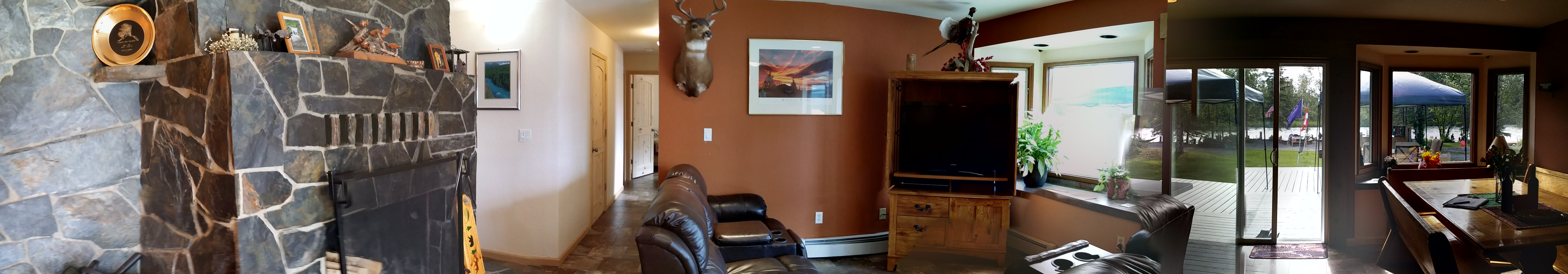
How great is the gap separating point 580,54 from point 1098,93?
3.39 metres

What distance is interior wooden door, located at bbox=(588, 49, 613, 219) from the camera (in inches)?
189

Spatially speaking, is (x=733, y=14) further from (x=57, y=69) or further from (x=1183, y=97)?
(x=1183, y=97)

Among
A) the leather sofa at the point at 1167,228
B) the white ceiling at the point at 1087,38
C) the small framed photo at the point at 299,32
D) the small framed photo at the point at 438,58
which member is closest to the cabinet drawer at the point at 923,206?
the white ceiling at the point at 1087,38

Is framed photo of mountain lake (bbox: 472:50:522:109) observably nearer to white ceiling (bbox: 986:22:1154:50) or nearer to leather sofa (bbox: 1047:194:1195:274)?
white ceiling (bbox: 986:22:1154:50)

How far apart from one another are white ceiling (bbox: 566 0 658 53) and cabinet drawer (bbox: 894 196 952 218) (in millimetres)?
2081

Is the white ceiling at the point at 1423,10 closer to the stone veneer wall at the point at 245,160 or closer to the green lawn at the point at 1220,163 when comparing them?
the green lawn at the point at 1220,163

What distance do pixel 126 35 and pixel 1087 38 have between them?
14.1 feet

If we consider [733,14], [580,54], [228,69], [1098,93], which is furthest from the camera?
[580,54]

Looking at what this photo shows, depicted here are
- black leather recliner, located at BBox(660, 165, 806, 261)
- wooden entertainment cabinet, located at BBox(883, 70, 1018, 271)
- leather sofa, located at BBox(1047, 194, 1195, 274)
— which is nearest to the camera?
leather sofa, located at BBox(1047, 194, 1195, 274)

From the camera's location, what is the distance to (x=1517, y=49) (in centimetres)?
16

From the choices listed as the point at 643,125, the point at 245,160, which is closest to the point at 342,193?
the point at 245,160

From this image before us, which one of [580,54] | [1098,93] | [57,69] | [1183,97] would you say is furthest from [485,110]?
[1183,97]

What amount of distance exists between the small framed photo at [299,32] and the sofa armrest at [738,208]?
6.84 ft

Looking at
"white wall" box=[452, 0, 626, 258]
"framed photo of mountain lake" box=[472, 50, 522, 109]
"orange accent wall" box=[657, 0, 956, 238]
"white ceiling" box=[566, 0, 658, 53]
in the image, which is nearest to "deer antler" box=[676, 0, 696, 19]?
"orange accent wall" box=[657, 0, 956, 238]
